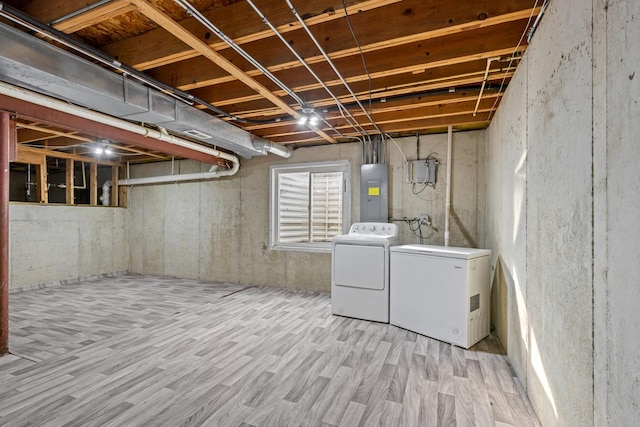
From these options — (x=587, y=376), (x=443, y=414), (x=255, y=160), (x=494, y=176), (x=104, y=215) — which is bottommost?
(x=443, y=414)

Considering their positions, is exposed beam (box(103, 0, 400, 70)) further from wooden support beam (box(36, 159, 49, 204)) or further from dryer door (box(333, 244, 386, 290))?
wooden support beam (box(36, 159, 49, 204))

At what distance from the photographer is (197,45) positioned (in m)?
1.97

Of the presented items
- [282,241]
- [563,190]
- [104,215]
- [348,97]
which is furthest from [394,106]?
[104,215]

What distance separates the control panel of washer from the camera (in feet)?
12.8

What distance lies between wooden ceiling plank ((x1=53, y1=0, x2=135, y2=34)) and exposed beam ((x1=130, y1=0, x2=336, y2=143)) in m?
0.10

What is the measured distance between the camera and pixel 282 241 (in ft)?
17.0

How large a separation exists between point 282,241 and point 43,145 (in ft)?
13.3

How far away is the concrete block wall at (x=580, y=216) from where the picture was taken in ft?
3.13

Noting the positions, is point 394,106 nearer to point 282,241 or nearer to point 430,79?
point 430,79

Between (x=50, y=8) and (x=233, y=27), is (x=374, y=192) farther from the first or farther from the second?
(x=50, y=8)

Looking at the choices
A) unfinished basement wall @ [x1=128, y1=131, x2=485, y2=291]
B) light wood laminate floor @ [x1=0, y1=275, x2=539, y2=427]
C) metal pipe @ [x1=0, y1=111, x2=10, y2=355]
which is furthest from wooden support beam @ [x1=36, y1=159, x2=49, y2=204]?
metal pipe @ [x1=0, y1=111, x2=10, y2=355]

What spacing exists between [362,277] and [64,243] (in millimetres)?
5305

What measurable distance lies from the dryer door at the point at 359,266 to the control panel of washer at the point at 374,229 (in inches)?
13.8

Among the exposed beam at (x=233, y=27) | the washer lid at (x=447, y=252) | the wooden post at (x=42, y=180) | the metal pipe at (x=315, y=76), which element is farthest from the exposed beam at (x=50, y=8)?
the wooden post at (x=42, y=180)
